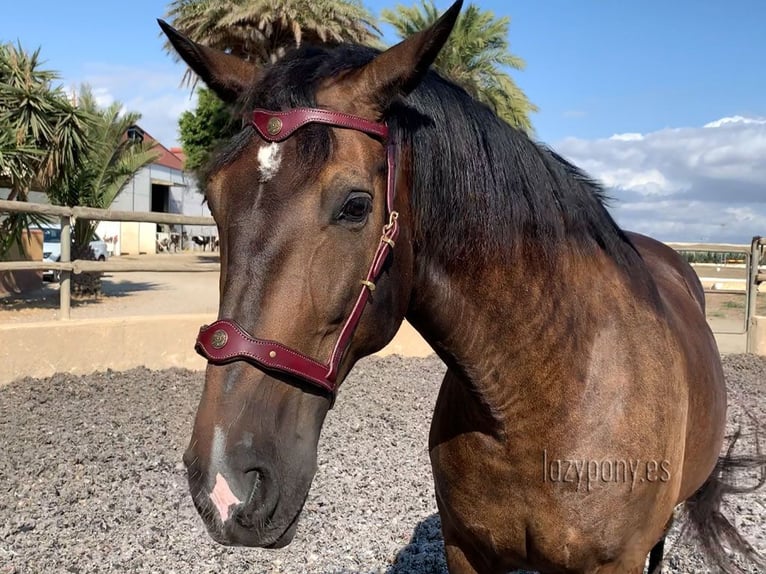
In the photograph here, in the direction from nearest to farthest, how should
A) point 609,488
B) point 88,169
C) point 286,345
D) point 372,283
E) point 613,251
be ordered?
1. point 286,345
2. point 372,283
3. point 609,488
4. point 613,251
5. point 88,169

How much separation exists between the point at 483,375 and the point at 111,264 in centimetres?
545

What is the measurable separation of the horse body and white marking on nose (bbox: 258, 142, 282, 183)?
505mm

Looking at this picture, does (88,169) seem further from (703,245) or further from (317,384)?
(317,384)

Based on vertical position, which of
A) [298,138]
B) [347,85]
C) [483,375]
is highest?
[347,85]

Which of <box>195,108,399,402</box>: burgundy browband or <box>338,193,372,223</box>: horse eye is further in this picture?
<box>338,193,372,223</box>: horse eye

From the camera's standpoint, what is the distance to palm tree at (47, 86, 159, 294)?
11.2m

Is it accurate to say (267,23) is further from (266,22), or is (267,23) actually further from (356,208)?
(356,208)

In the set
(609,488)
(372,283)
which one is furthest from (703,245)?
(372,283)

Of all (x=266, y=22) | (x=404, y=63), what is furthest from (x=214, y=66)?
(x=266, y=22)

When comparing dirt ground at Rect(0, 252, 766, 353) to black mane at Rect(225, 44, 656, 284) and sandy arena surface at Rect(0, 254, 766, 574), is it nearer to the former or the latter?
sandy arena surface at Rect(0, 254, 766, 574)

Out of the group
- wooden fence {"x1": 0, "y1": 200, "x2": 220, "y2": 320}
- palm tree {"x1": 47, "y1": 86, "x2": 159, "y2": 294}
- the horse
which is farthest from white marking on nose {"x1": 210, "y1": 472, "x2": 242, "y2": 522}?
palm tree {"x1": 47, "y1": 86, "x2": 159, "y2": 294}

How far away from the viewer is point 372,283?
1357 millimetres

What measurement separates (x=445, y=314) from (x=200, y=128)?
23.3 meters

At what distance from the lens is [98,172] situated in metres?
12.1
